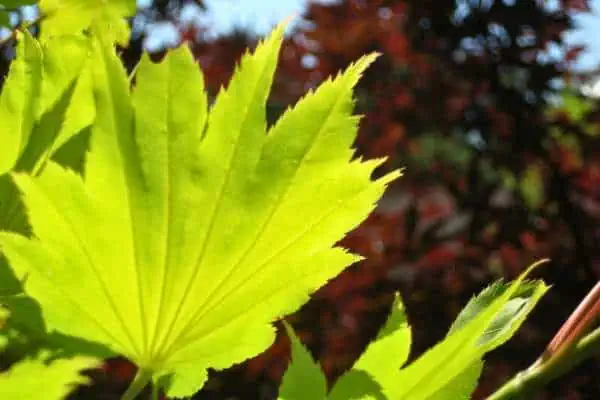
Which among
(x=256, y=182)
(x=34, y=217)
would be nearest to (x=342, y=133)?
(x=256, y=182)

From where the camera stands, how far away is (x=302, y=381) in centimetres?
45

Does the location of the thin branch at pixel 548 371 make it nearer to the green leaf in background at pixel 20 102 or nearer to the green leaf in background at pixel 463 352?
the green leaf in background at pixel 463 352

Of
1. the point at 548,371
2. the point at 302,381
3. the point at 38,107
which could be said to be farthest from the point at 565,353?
the point at 38,107

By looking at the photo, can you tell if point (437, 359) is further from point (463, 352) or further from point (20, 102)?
point (20, 102)

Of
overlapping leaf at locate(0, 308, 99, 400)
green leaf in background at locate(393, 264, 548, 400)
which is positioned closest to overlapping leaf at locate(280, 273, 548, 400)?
green leaf in background at locate(393, 264, 548, 400)

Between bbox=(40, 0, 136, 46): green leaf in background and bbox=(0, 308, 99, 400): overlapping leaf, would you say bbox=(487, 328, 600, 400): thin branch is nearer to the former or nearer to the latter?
bbox=(0, 308, 99, 400): overlapping leaf

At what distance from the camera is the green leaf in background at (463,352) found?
1.38ft

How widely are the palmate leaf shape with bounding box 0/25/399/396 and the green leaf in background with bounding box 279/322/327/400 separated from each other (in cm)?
3

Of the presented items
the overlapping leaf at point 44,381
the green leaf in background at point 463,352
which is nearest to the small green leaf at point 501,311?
the green leaf in background at point 463,352

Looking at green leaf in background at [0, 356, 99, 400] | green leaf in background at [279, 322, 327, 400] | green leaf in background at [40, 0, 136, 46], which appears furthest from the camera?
green leaf in background at [40, 0, 136, 46]

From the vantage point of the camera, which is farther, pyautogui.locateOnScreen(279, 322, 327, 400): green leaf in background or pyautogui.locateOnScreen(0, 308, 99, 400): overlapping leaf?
pyautogui.locateOnScreen(279, 322, 327, 400): green leaf in background

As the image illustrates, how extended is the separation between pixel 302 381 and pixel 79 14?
29 centimetres

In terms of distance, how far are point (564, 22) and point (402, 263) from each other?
33.0 inches

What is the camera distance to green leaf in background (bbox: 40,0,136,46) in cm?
58
